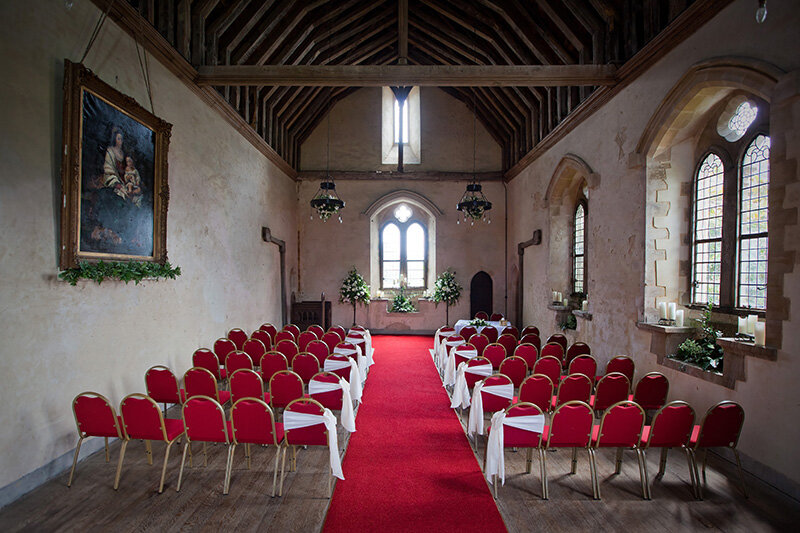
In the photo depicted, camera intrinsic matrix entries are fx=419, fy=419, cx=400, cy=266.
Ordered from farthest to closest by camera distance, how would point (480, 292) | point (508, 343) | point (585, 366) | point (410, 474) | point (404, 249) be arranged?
1. point (404, 249)
2. point (480, 292)
3. point (508, 343)
4. point (585, 366)
5. point (410, 474)

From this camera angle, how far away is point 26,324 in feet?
12.8

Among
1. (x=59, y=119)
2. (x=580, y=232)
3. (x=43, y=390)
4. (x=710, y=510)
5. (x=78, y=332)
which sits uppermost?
(x=59, y=119)

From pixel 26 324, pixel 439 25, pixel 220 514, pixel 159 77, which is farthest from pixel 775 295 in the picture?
pixel 439 25

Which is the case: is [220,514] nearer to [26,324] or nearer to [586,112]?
[26,324]

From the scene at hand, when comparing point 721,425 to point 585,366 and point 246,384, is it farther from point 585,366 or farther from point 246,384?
point 246,384

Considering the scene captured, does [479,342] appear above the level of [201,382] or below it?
below

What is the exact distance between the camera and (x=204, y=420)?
3.85 m

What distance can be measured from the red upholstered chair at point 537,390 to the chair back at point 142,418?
3.70 m

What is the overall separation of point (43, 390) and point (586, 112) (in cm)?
897

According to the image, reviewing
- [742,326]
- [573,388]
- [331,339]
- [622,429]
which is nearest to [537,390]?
[573,388]

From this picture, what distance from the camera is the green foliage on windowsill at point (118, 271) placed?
439cm

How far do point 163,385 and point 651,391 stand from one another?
5.87 m

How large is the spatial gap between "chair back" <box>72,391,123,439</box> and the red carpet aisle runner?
2.17m

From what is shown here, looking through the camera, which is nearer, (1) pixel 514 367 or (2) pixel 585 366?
(2) pixel 585 366
